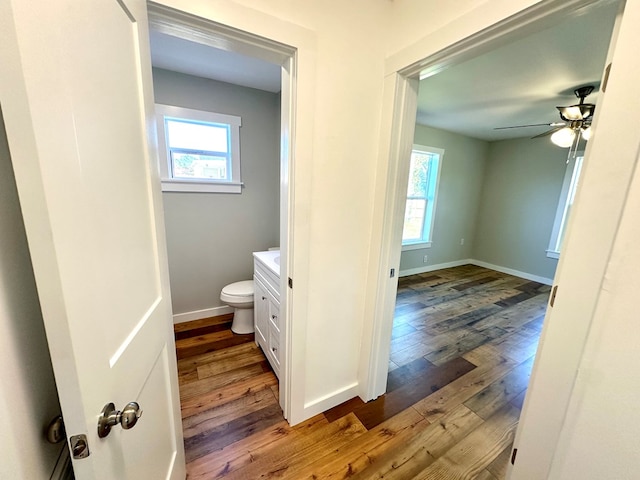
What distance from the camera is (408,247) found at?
4277 millimetres

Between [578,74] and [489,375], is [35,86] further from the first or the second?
[578,74]

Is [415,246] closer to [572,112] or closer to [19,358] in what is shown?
[572,112]

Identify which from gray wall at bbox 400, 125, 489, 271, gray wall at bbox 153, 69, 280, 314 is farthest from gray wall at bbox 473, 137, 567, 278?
gray wall at bbox 153, 69, 280, 314

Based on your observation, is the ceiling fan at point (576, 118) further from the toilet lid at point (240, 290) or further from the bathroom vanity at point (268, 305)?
the toilet lid at point (240, 290)

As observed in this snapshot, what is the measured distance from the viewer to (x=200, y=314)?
8.82 ft

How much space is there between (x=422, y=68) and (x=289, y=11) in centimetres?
66

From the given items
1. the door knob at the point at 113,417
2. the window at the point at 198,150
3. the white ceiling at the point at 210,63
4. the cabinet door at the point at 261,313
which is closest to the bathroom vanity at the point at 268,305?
the cabinet door at the point at 261,313

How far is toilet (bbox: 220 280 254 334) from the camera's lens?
2.34 metres

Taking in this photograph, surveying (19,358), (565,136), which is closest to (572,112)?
(565,136)

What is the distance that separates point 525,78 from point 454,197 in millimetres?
2649

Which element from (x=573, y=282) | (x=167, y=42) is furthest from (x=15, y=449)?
(x=167, y=42)

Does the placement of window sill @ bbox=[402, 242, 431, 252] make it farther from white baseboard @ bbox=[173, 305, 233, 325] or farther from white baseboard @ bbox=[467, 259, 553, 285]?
white baseboard @ bbox=[173, 305, 233, 325]

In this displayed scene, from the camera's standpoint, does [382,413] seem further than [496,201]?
No

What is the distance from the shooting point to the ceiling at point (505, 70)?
163 cm
